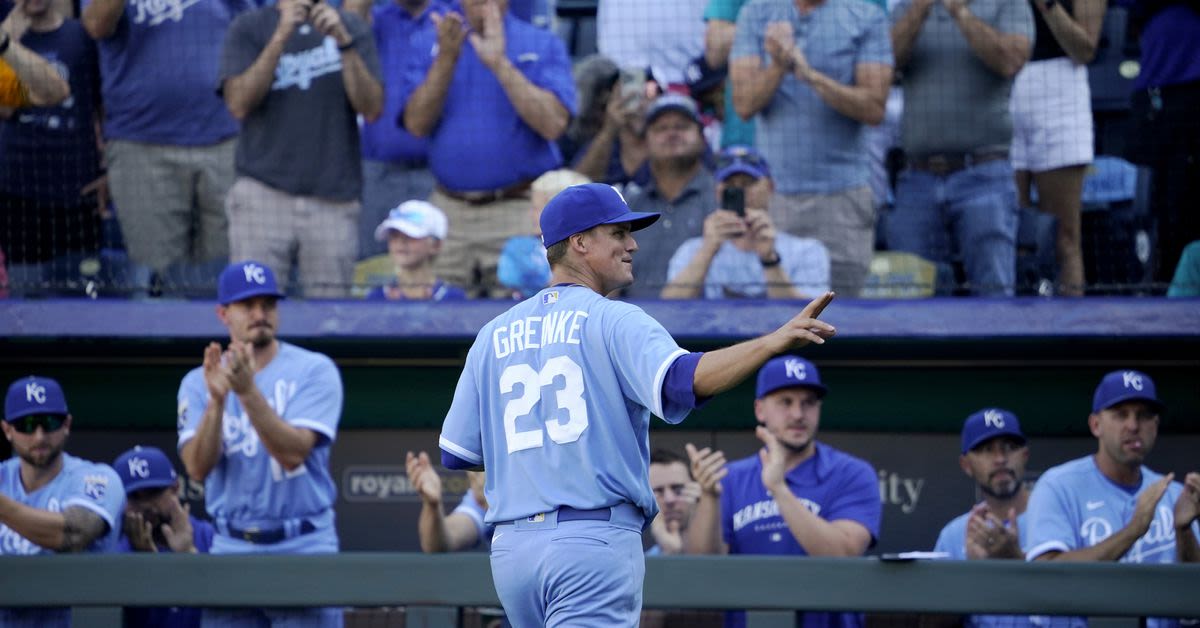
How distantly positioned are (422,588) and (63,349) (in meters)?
3.24

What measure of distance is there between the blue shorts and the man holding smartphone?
3133 mm

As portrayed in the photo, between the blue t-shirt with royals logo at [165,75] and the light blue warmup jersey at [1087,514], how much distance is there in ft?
14.0

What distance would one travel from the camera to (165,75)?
7.41 metres

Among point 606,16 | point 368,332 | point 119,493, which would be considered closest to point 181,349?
point 368,332

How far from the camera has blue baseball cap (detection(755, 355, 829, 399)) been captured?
232 inches

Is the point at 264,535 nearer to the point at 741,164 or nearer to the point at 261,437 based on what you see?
the point at 261,437

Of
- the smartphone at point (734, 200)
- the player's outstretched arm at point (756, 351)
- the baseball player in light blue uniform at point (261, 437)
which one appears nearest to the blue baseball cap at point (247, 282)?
the baseball player in light blue uniform at point (261, 437)

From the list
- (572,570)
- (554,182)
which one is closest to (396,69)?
(554,182)

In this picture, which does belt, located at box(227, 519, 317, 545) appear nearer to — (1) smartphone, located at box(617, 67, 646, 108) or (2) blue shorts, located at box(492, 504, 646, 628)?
(2) blue shorts, located at box(492, 504, 646, 628)

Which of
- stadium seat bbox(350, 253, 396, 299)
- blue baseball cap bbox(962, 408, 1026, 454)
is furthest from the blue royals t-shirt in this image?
blue baseball cap bbox(962, 408, 1026, 454)

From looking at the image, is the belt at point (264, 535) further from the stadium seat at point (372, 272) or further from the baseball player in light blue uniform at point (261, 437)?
the stadium seat at point (372, 272)

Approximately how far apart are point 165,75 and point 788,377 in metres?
3.58

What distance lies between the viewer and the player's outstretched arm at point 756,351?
10.8 feet

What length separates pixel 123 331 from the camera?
7.04 meters
